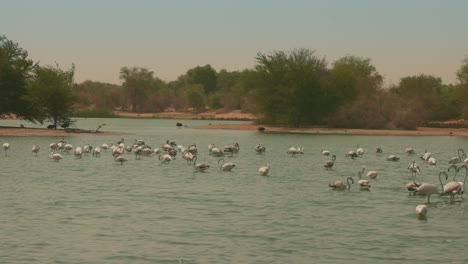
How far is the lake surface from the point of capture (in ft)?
47.4

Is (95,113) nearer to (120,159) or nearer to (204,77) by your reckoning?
(204,77)

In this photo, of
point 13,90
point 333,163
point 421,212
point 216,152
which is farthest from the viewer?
point 13,90

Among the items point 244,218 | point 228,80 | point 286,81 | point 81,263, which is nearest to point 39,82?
point 286,81

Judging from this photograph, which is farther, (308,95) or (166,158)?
(308,95)

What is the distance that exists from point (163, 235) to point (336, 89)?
206ft

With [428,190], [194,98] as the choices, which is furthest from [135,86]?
[428,190]

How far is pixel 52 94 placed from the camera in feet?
197

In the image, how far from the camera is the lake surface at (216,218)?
1444cm

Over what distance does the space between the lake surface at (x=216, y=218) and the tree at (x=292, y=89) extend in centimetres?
4007

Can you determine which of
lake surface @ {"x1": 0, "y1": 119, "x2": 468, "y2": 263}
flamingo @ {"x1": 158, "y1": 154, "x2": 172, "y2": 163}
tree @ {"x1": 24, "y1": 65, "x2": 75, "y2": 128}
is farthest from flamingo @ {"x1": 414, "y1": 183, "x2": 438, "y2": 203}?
tree @ {"x1": 24, "y1": 65, "x2": 75, "y2": 128}

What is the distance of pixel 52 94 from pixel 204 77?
11472 cm

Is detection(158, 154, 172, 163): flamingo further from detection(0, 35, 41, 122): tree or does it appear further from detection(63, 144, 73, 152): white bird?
detection(0, 35, 41, 122): tree

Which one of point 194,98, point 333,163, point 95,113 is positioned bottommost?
point 333,163

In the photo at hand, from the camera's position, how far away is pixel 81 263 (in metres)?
13.5
